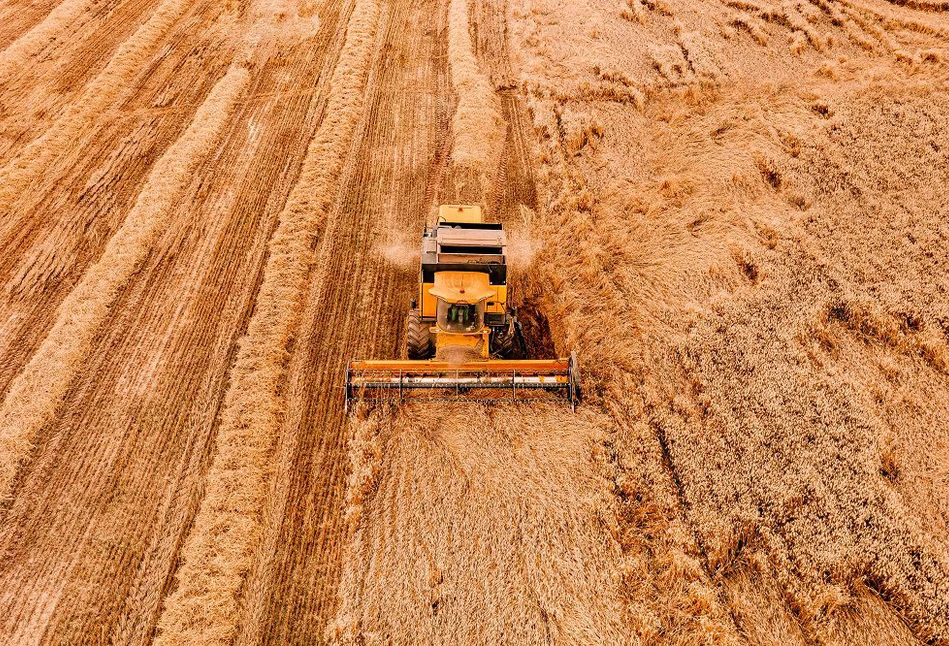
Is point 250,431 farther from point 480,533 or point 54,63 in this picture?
point 54,63

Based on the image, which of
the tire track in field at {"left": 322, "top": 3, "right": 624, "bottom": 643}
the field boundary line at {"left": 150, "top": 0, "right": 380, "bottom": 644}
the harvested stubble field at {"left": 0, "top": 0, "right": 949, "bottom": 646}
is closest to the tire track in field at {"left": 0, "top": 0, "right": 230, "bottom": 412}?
the harvested stubble field at {"left": 0, "top": 0, "right": 949, "bottom": 646}

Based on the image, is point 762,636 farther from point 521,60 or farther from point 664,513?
point 521,60

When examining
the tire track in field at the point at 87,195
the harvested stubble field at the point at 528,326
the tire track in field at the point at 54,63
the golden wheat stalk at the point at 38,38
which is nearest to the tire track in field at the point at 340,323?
the harvested stubble field at the point at 528,326

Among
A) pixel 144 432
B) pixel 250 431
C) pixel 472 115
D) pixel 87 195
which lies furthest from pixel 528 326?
pixel 87 195

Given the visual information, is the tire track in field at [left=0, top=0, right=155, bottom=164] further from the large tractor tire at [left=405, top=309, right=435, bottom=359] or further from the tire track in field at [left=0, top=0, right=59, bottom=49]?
the large tractor tire at [left=405, top=309, right=435, bottom=359]

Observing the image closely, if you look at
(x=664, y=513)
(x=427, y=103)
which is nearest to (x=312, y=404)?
(x=664, y=513)

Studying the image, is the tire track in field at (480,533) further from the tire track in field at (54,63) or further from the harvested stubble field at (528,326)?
the tire track in field at (54,63)
